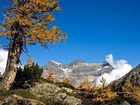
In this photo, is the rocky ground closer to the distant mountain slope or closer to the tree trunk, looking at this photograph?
the distant mountain slope

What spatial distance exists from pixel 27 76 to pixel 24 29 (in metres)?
4.64

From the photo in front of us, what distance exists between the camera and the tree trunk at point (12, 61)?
32.7m

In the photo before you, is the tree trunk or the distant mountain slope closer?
the tree trunk

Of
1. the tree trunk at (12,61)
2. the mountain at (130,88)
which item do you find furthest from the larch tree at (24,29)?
the mountain at (130,88)

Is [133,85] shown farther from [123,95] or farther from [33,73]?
[33,73]

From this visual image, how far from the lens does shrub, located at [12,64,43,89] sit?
34000mm

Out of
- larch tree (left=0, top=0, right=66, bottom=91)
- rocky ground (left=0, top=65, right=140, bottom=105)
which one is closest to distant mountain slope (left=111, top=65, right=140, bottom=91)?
rocky ground (left=0, top=65, right=140, bottom=105)

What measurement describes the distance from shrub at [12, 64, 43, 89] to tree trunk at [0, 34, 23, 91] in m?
1.24

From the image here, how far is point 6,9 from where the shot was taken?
3325 centimetres

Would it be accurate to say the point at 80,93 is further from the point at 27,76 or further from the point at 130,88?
the point at 27,76

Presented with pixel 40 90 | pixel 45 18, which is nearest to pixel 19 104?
pixel 40 90

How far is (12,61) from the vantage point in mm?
33062

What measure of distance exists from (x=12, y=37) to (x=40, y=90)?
527 cm

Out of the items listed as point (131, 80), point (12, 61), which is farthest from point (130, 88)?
point (12, 61)
